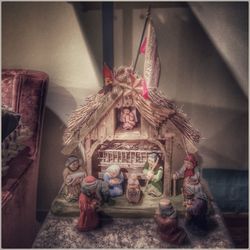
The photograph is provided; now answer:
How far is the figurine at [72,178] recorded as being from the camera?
2.18 meters

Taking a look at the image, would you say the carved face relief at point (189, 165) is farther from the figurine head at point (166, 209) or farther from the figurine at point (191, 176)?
the figurine head at point (166, 209)

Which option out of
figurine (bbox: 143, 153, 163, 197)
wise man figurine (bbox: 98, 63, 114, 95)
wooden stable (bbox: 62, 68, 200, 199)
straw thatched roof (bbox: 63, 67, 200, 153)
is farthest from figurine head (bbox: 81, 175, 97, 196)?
wise man figurine (bbox: 98, 63, 114, 95)

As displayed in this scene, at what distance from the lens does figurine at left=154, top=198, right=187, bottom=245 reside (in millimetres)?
1998

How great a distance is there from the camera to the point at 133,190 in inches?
86.4

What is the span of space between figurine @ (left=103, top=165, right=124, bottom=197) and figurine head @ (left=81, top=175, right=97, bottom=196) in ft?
0.37

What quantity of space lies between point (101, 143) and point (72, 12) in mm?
895

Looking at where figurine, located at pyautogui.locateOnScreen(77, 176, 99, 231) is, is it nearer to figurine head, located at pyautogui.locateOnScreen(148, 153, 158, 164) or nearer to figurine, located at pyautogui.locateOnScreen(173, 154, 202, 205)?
figurine head, located at pyautogui.locateOnScreen(148, 153, 158, 164)

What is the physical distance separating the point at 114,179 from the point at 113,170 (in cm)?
6

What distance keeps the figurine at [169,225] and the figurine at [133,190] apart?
0.71 feet

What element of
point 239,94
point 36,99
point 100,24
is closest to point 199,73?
point 239,94

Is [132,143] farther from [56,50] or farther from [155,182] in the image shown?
[56,50]

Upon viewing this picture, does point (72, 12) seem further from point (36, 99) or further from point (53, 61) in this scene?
point (36, 99)

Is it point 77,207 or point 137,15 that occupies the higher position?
point 137,15

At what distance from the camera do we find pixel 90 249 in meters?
2.02
